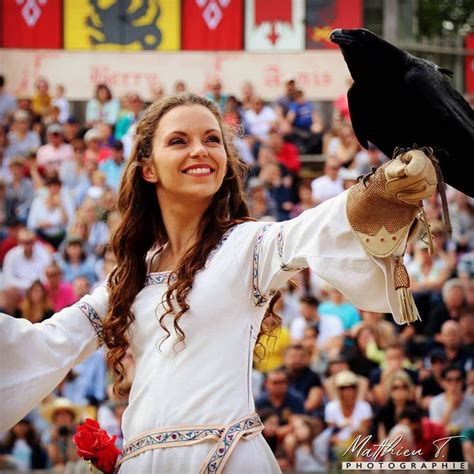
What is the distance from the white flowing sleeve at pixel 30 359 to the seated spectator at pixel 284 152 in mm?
7260

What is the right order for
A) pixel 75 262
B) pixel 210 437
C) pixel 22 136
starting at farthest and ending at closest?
1. pixel 22 136
2. pixel 75 262
3. pixel 210 437

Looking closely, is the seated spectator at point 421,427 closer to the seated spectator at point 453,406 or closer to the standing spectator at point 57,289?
the seated spectator at point 453,406

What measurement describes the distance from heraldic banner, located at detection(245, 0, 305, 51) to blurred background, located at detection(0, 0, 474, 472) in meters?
0.02

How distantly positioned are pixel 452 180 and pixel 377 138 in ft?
1.11

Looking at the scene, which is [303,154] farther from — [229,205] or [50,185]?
[229,205]

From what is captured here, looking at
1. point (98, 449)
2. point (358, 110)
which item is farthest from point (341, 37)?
point (98, 449)

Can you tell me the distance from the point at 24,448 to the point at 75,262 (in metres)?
2.18

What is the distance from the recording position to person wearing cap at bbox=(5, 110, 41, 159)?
10.8 meters

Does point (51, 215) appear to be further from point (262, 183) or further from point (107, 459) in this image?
point (107, 459)

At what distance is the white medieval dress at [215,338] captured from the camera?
2398 millimetres

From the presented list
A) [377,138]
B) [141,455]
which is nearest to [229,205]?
[377,138]

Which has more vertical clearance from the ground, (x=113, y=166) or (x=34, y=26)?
(x=34, y=26)

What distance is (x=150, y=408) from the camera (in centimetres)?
256

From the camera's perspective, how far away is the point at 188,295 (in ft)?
8.48
